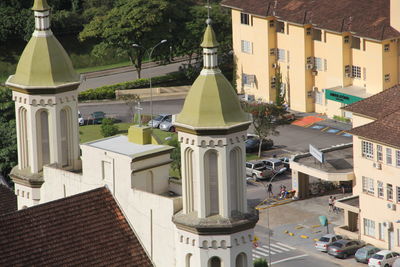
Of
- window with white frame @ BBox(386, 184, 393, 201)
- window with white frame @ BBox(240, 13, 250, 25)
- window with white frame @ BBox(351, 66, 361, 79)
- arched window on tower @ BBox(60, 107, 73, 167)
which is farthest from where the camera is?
window with white frame @ BBox(240, 13, 250, 25)

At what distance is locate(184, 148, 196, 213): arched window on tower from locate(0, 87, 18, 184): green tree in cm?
5936

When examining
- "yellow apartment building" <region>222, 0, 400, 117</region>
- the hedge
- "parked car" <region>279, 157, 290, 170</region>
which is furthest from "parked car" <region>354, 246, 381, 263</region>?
the hedge

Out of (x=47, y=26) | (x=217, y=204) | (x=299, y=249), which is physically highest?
(x=47, y=26)

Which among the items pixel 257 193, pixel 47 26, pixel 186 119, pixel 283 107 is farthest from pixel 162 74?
pixel 186 119

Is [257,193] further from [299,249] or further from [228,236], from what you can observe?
[228,236]

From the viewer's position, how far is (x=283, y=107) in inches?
5984

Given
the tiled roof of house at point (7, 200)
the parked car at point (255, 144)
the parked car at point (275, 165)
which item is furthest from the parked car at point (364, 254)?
the tiled roof of house at point (7, 200)

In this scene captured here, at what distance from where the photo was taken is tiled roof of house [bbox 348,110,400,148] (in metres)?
115

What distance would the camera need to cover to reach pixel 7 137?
127375 mm

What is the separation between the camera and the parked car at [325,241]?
116000mm

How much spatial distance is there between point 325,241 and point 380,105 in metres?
13.8

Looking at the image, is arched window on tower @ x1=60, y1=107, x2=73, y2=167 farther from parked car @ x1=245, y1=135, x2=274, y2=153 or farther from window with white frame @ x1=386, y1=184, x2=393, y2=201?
parked car @ x1=245, y1=135, x2=274, y2=153

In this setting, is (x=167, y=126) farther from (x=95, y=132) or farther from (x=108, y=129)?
(x=108, y=129)

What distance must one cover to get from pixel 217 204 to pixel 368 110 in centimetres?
5973
